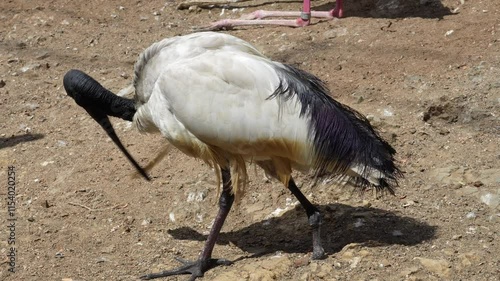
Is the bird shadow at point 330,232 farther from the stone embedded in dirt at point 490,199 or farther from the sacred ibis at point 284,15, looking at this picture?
the sacred ibis at point 284,15

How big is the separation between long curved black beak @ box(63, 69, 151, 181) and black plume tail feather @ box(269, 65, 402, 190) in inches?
47.3

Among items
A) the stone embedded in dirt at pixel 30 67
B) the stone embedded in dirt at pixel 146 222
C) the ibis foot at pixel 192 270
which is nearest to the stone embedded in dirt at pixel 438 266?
the ibis foot at pixel 192 270

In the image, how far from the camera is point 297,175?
6.35 meters

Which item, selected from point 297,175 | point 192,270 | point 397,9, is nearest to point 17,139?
point 297,175

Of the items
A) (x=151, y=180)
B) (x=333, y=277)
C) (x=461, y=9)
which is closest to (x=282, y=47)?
(x=461, y=9)

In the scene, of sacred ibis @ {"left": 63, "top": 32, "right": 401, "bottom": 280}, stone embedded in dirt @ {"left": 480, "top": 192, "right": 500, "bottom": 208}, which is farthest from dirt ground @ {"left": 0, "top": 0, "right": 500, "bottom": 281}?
sacred ibis @ {"left": 63, "top": 32, "right": 401, "bottom": 280}

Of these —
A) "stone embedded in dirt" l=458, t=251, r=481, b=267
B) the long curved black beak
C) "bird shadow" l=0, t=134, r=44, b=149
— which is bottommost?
"bird shadow" l=0, t=134, r=44, b=149

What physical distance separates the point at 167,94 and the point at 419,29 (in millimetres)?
3591

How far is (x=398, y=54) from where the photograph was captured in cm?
766

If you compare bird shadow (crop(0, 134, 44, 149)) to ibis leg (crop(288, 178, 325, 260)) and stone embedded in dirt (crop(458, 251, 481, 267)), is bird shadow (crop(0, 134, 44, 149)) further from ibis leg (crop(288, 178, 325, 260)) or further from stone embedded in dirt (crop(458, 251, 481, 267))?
stone embedded in dirt (crop(458, 251, 481, 267))

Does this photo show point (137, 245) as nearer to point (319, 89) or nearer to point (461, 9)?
point (319, 89)

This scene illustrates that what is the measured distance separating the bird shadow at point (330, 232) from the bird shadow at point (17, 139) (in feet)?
6.47

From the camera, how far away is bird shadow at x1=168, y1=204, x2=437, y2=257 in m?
5.52

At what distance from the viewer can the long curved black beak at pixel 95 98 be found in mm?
5777
